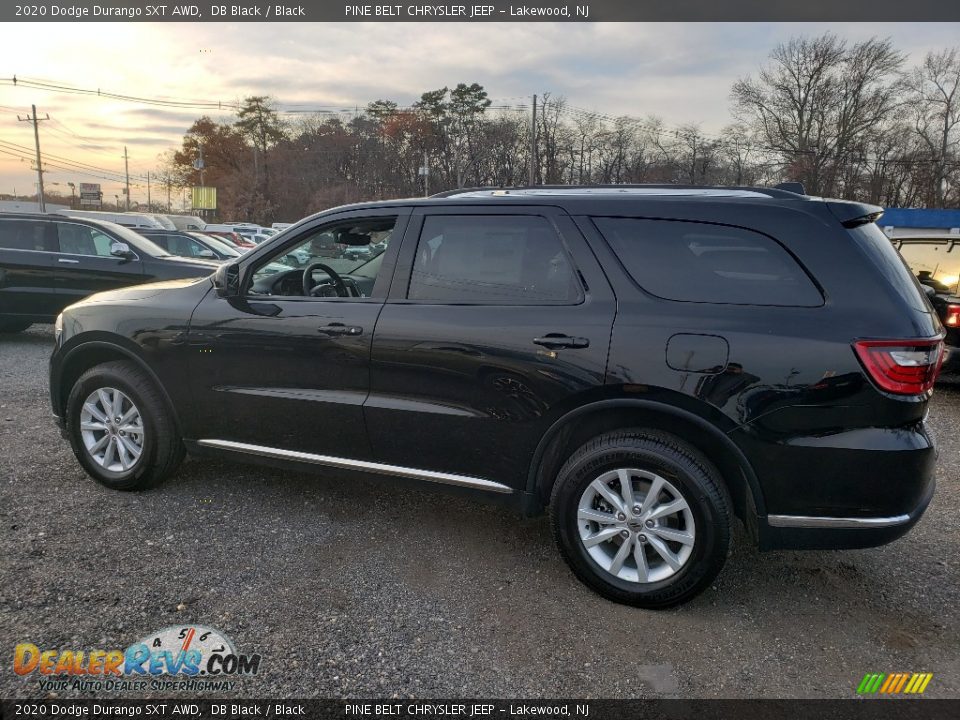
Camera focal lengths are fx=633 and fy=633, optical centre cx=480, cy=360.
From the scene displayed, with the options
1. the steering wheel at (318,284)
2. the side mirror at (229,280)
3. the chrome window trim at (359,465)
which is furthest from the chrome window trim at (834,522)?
the side mirror at (229,280)

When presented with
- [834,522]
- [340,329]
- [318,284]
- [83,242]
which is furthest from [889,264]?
[83,242]

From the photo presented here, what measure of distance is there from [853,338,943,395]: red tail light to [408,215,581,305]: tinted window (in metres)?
1.17

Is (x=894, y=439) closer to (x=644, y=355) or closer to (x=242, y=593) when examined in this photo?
(x=644, y=355)

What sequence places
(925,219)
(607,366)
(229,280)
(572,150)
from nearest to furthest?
(607,366) < (229,280) < (925,219) < (572,150)

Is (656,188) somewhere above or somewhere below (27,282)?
above

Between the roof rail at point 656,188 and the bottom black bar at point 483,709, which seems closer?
the bottom black bar at point 483,709

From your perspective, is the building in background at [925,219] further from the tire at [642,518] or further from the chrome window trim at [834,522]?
the tire at [642,518]

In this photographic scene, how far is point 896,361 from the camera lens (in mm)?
2439

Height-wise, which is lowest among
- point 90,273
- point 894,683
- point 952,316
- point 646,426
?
point 894,683

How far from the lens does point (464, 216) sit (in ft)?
10.5

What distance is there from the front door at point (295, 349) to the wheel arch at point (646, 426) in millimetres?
970

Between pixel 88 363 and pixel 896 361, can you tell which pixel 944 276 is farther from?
pixel 88 363

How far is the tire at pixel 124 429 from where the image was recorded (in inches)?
148

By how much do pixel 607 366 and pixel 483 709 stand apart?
142 centimetres
